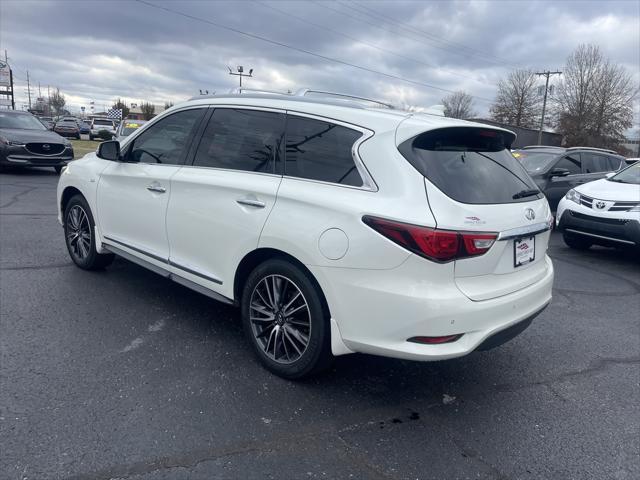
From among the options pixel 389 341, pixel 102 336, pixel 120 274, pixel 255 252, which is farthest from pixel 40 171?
pixel 389 341

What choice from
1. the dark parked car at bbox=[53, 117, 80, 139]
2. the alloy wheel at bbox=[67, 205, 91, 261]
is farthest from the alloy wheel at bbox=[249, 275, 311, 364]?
the dark parked car at bbox=[53, 117, 80, 139]

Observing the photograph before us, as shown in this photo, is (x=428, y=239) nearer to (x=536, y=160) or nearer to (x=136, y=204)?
(x=136, y=204)

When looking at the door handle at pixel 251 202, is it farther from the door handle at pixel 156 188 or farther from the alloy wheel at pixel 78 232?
the alloy wheel at pixel 78 232

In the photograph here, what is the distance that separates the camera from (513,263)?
10.4 feet

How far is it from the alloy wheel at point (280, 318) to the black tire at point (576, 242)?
633 cm

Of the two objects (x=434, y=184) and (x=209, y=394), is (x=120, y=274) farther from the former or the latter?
(x=434, y=184)

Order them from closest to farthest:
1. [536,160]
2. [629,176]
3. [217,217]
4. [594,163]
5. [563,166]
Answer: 1. [217,217]
2. [629,176]
3. [563,166]
4. [536,160]
5. [594,163]

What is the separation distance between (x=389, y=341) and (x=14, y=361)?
8.31 ft

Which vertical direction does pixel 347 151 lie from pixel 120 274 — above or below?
above

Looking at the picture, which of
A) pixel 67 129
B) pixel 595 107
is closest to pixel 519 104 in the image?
pixel 595 107

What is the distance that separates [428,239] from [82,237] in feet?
13.5

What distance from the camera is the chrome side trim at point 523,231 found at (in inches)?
119

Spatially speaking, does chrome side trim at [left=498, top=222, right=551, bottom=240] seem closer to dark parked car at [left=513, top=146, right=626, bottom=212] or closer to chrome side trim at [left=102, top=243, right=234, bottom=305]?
chrome side trim at [left=102, top=243, right=234, bottom=305]

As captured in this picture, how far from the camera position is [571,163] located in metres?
11.0
